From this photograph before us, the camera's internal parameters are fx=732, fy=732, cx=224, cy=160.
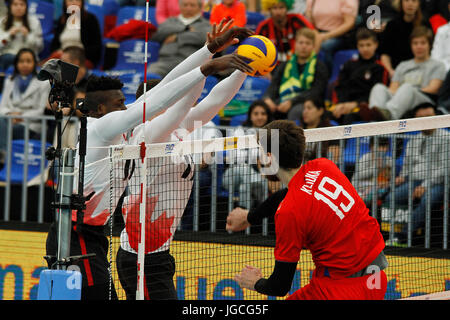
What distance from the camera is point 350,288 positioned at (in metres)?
4.64

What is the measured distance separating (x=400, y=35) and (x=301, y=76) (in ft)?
5.06

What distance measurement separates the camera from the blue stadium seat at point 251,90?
11.1m

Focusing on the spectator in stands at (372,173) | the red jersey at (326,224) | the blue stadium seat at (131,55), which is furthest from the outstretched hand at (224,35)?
the blue stadium seat at (131,55)

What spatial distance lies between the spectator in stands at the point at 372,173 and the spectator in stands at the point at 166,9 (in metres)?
5.46

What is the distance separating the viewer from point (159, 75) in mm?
11188

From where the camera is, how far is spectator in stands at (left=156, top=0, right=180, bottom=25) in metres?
12.5

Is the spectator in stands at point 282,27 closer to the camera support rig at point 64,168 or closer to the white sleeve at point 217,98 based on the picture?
the white sleeve at point 217,98

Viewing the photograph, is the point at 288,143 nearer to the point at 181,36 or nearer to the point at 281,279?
the point at 281,279

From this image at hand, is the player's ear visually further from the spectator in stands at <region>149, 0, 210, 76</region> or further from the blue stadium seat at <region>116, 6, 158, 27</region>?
the blue stadium seat at <region>116, 6, 158, 27</region>

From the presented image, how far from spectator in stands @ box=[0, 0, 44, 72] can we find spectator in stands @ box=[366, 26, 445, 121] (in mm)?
5946

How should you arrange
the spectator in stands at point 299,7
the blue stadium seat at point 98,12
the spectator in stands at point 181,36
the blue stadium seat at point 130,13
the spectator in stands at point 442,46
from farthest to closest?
the blue stadium seat at point 98,12, the blue stadium seat at point 130,13, the spectator in stands at point 299,7, the spectator in stands at point 181,36, the spectator in stands at point 442,46

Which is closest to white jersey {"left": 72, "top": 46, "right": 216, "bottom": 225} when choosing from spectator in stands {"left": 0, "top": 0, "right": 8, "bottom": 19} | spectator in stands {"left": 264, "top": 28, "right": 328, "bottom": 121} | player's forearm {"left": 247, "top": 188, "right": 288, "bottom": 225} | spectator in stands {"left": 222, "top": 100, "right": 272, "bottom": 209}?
player's forearm {"left": 247, "top": 188, "right": 288, "bottom": 225}
